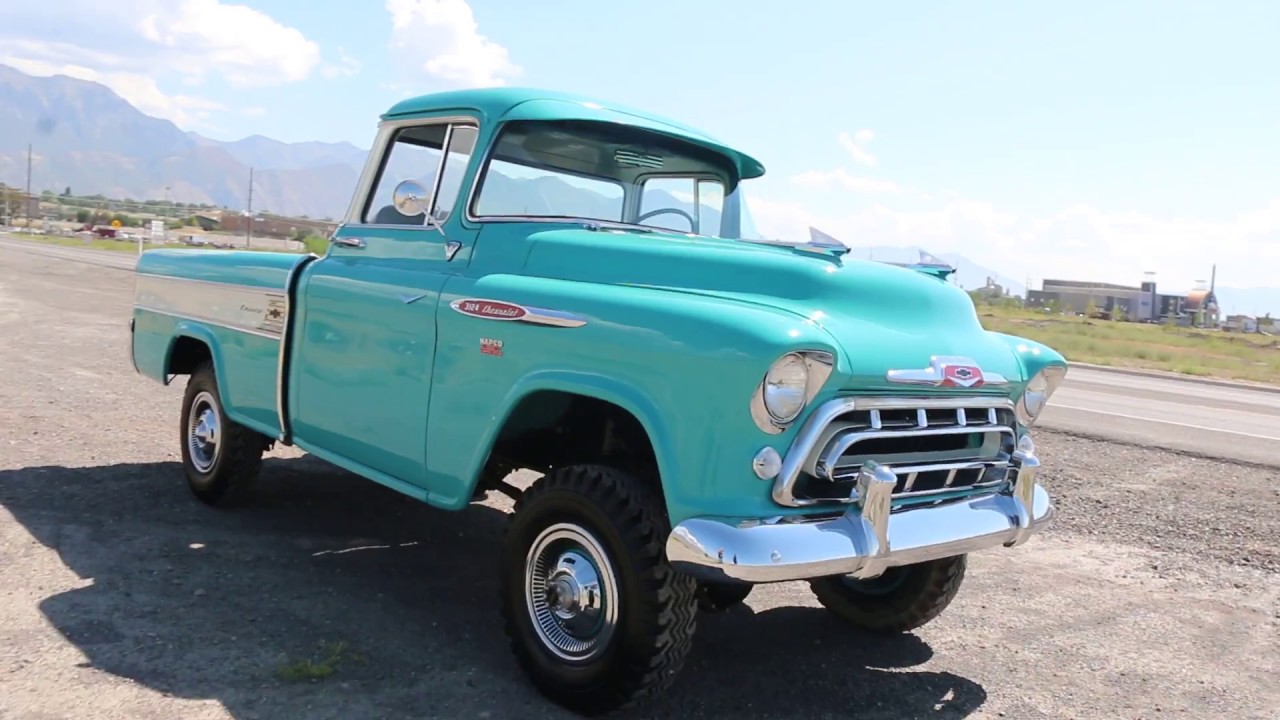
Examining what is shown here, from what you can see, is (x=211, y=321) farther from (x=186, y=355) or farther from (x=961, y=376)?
(x=961, y=376)

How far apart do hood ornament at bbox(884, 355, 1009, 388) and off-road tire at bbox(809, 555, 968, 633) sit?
847 mm

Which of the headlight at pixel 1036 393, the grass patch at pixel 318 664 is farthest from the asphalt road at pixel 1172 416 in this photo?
the grass patch at pixel 318 664

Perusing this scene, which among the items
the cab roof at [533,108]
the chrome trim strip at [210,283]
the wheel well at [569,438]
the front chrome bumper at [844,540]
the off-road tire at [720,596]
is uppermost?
the cab roof at [533,108]

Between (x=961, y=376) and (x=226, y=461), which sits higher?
(x=961, y=376)

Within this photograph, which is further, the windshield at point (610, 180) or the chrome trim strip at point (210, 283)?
the chrome trim strip at point (210, 283)

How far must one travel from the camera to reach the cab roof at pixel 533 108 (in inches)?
170

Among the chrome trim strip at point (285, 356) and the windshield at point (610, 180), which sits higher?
the windshield at point (610, 180)

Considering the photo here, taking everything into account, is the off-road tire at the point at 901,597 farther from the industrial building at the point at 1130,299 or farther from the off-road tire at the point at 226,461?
the industrial building at the point at 1130,299

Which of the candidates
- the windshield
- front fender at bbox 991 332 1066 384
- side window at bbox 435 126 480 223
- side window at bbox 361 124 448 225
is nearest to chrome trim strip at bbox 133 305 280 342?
side window at bbox 361 124 448 225

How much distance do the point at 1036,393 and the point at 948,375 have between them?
2.69ft

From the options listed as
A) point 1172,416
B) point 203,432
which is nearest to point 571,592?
point 203,432

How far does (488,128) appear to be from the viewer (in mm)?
4352

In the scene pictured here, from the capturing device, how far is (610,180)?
483 cm

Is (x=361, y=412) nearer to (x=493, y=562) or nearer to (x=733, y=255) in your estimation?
(x=493, y=562)
